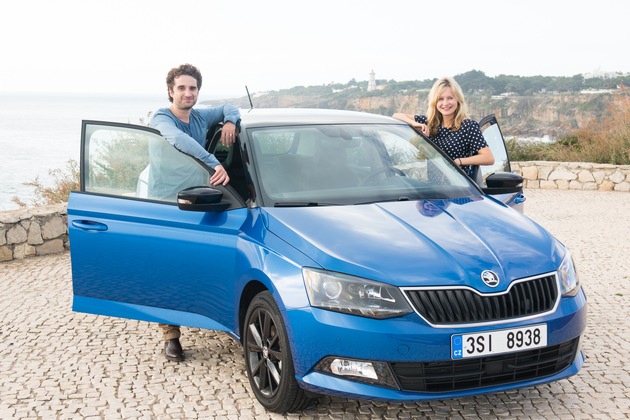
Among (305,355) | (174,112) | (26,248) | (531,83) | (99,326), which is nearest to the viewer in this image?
(305,355)

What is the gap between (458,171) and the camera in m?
5.51

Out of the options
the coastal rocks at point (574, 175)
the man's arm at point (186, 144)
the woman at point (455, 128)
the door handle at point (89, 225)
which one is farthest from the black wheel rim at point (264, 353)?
the coastal rocks at point (574, 175)

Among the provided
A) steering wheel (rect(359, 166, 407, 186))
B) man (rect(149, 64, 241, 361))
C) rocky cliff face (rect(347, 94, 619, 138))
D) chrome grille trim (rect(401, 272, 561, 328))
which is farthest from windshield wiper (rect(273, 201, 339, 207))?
rocky cliff face (rect(347, 94, 619, 138))

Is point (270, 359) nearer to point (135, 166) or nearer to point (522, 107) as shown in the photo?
point (135, 166)

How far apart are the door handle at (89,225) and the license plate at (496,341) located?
2.54 meters

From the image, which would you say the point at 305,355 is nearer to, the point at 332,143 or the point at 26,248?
the point at 332,143

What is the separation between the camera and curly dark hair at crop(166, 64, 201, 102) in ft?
18.8

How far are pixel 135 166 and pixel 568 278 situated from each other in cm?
297

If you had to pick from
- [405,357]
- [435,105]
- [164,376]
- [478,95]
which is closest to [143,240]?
[164,376]

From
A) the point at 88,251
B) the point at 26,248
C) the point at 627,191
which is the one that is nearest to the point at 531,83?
the point at 627,191

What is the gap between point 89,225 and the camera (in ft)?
17.1

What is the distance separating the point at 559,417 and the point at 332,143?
7.28 feet

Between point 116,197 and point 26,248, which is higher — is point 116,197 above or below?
above

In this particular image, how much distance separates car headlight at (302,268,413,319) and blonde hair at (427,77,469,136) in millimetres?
3172
